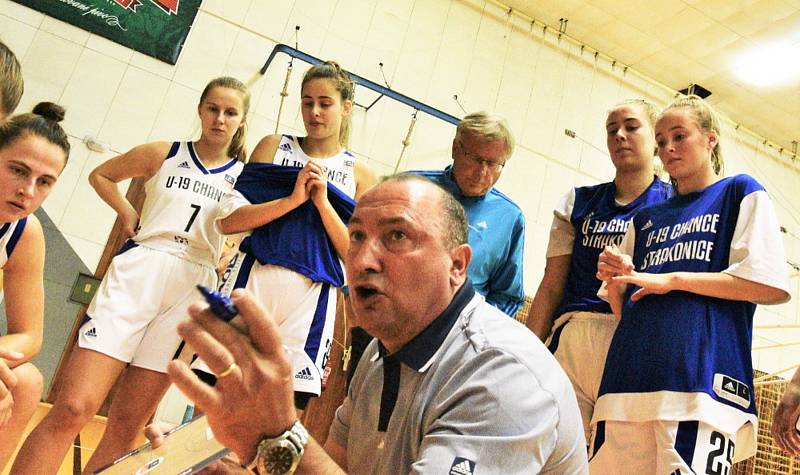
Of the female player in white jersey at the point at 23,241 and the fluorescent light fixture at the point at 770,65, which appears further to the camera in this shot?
the fluorescent light fixture at the point at 770,65

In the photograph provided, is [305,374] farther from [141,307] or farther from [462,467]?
→ [462,467]

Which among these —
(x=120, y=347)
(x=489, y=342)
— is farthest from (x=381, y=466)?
(x=120, y=347)

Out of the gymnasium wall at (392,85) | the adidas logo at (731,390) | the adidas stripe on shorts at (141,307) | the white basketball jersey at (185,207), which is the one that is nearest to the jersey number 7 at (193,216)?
the white basketball jersey at (185,207)

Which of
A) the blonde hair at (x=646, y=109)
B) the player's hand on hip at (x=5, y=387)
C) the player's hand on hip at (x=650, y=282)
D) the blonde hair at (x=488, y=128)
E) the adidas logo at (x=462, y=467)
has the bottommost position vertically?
the player's hand on hip at (x=5, y=387)

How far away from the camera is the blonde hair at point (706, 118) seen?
77.1 inches

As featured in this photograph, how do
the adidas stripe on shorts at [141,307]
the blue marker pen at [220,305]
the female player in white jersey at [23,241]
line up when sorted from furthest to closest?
the adidas stripe on shorts at [141,307] → the female player in white jersey at [23,241] → the blue marker pen at [220,305]

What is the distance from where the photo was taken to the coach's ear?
1201mm

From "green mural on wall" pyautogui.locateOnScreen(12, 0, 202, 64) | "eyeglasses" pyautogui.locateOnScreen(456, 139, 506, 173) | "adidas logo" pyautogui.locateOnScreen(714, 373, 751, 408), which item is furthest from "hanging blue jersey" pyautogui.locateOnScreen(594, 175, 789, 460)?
"green mural on wall" pyautogui.locateOnScreen(12, 0, 202, 64)

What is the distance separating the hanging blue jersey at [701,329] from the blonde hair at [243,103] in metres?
1.80

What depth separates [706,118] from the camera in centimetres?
196

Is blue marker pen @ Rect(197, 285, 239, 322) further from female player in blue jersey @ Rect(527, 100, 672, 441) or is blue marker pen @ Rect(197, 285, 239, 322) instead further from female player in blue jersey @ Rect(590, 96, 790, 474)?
female player in blue jersey @ Rect(527, 100, 672, 441)

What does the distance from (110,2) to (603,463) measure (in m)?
4.87

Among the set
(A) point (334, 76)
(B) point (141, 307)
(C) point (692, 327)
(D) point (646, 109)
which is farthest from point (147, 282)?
(D) point (646, 109)

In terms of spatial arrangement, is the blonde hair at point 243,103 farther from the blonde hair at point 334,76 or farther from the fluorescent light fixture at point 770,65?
the fluorescent light fixture at point 770,65
